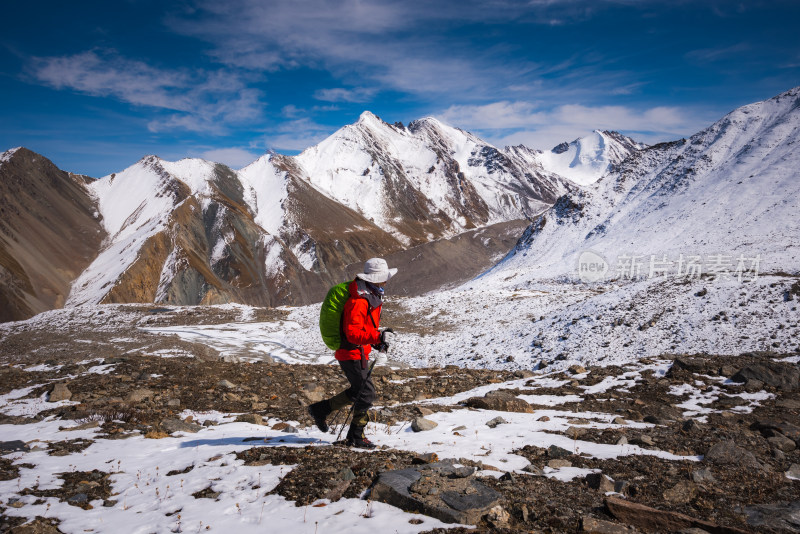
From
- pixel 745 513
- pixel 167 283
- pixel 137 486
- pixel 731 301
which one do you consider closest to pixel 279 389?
pixel 137 486

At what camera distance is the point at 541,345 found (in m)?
21.3

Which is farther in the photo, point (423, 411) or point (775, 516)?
point (423, 411)

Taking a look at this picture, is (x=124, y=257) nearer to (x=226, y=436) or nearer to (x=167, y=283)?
(x=167, y=283)

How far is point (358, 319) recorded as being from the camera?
272 inches

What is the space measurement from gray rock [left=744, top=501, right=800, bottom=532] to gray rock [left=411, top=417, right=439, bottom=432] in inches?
213

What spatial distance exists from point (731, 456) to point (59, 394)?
49.0 ft

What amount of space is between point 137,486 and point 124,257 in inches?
3085

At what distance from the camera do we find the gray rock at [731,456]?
21.8 feet

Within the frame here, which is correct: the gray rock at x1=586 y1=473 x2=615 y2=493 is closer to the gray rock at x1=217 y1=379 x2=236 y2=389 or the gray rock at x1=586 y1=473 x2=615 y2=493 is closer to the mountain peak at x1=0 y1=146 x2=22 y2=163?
the gray rock at x1=217 y1=379 x2=236 y2=389

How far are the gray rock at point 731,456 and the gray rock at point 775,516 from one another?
1610 millimetres

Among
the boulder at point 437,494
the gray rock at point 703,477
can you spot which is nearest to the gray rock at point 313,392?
the boulder at point 437,494

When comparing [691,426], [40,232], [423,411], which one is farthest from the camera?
[40,232]

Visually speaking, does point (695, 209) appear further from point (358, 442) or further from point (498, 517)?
point (498, 517)

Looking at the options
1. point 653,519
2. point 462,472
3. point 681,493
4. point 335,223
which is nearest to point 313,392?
point 462,472
